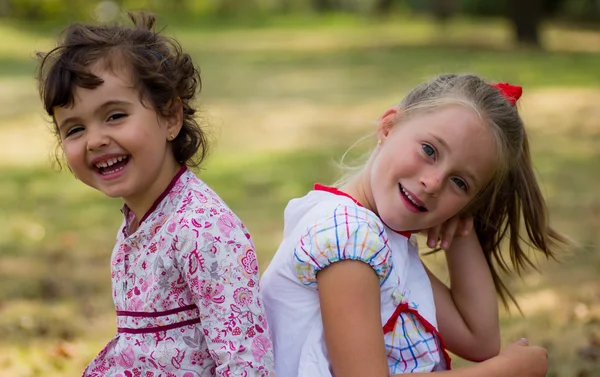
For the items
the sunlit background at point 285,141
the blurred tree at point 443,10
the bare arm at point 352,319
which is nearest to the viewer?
the bare arm at point 352,319

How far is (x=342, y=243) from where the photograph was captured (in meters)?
2.42

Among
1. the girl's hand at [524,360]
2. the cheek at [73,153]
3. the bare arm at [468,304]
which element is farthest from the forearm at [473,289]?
the cheek at [73,153]

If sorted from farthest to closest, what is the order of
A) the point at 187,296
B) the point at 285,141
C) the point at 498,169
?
the point at 285,141 → the point at 498,169 → the point at 187,296

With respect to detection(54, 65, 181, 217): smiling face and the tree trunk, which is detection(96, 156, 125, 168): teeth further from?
the tree trunk

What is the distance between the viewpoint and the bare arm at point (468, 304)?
114 inches

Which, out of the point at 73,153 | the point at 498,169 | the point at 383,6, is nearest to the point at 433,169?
the point at 498,169

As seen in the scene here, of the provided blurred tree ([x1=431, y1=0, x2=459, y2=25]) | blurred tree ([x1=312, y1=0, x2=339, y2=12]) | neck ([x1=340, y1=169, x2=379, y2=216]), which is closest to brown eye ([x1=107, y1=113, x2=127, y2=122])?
neck ([x1=340, y1=169, x2=379, y2=216])

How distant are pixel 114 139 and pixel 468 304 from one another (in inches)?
46.4

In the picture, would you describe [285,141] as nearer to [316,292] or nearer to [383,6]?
[316,292]

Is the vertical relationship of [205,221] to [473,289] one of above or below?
above

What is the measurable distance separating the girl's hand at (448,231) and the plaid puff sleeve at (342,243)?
0.96 feet

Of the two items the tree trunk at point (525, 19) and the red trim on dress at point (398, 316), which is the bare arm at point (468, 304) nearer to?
the red trim on dress at point (398, 316)

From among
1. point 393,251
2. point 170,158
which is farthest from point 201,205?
point 393,251

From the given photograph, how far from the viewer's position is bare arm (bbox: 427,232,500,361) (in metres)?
2.90
